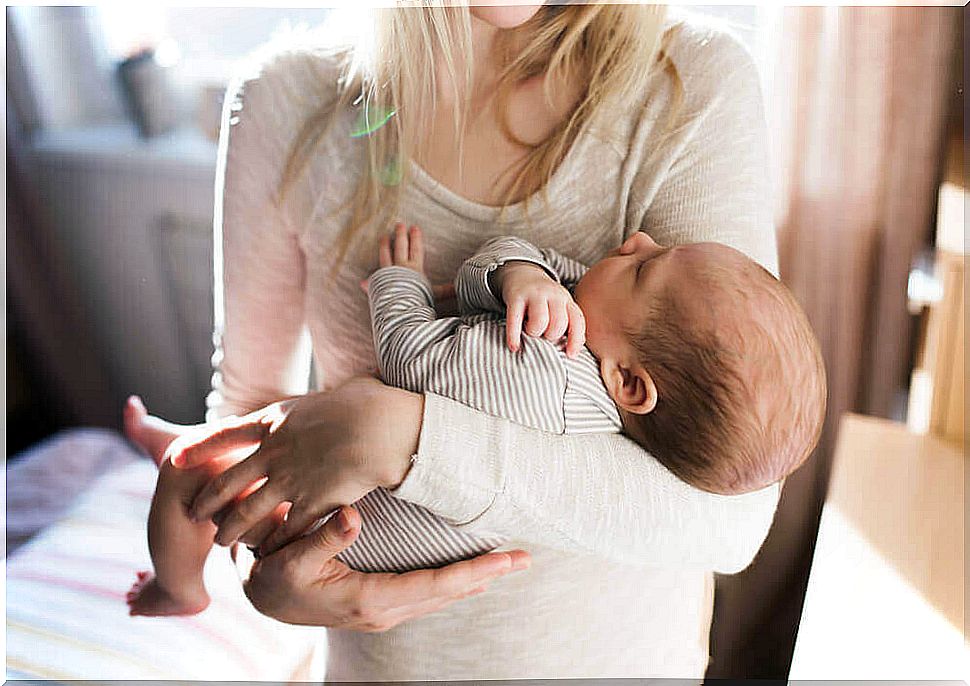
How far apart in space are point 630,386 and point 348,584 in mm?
209

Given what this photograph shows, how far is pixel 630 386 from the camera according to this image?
509 mm

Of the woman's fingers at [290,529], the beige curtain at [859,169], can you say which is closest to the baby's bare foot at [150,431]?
the woman's fingers at [290,529]

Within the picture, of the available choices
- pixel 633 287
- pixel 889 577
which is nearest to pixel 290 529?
pixel 633 287

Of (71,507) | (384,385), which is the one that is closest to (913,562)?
(384,385)

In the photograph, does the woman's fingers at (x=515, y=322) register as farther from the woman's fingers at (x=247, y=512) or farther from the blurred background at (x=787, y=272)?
the blurred background at (x=787, y=272)

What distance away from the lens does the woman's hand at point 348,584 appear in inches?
21.2

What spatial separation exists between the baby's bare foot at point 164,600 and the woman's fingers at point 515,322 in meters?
0.28

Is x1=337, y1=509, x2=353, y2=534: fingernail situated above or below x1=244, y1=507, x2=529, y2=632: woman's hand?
above

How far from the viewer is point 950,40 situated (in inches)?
38.3

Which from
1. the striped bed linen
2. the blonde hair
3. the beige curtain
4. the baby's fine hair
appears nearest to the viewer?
the baby's fine hair

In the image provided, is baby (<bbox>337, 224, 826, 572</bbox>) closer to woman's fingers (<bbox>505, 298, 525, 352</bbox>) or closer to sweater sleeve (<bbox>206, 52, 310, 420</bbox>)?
woman's fingers (<bbox>505, 298, 525, 352</bbox>)

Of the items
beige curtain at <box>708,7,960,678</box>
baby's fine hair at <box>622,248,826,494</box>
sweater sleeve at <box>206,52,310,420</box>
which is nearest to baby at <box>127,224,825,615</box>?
baby's fine hair at <box>622,248,826,494</box>

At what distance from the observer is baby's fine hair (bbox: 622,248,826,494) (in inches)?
18.4

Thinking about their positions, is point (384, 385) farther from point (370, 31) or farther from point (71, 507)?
point (71, 507)
